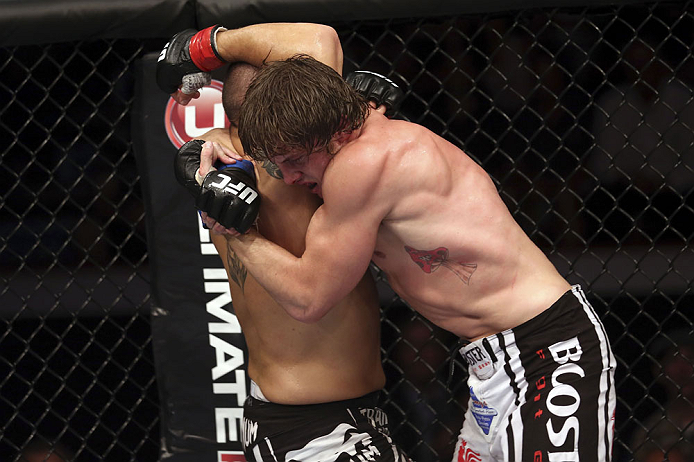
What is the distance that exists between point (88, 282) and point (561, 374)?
5.73ft

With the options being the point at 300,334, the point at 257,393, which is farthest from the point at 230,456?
the point at 300,334

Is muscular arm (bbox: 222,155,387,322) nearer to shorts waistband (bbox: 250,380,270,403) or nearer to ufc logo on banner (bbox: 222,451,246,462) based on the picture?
shorts waistband (bbox: 250,380,270,403)

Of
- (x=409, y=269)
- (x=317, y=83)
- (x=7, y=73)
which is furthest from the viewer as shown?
(x=7, y=73)

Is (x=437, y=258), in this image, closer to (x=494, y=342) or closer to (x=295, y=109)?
(x=494, y=342)

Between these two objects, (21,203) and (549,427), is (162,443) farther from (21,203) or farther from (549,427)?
(21,203)

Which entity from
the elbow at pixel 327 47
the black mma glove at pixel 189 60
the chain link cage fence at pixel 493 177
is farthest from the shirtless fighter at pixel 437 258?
the chain link cage fence at pixel 493 177

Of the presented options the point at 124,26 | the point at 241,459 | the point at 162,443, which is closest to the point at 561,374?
the point at 241,459

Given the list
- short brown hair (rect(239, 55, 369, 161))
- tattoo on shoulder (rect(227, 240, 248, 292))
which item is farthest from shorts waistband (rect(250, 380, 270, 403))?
short brown hair (rect(239, 55, 369, 161))

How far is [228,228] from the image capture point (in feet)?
3.61

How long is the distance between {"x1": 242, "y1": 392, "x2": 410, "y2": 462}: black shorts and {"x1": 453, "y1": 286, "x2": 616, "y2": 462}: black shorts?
208 mm

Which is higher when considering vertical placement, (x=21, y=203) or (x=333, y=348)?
(x=333, y=348)

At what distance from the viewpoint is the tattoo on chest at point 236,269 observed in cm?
126

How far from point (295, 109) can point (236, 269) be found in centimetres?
39

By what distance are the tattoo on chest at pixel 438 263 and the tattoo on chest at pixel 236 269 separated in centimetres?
33
